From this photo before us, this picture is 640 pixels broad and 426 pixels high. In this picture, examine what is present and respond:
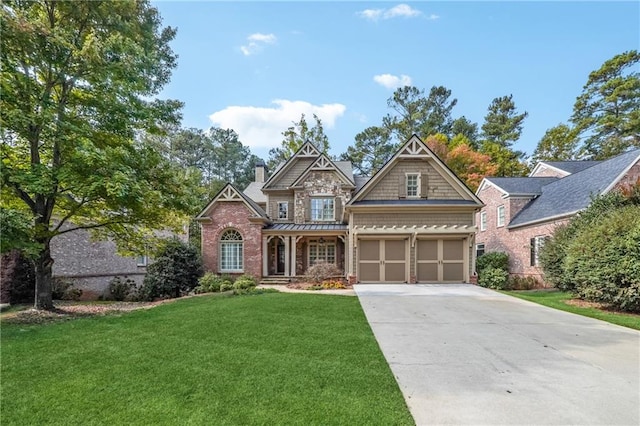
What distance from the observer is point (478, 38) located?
12.6m

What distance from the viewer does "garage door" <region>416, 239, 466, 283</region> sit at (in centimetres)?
1661

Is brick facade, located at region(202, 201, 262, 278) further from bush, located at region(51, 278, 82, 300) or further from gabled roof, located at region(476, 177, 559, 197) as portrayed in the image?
gabled roof, located at region(476, 177, 559, 197)

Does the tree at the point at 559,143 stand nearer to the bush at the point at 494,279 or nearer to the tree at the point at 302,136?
the tree at the point at 302,136

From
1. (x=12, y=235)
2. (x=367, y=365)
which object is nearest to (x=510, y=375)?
(x=367, y=365)


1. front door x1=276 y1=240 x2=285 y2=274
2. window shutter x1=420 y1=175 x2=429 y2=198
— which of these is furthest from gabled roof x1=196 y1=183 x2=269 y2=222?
window shutter x1=420 y1=175 x2=429 y2=198

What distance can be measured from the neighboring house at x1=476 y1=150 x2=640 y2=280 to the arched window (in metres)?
15.6

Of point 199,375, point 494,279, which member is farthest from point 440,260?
point 199,375

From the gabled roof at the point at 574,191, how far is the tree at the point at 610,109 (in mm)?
17806

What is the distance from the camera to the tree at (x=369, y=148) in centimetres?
4194

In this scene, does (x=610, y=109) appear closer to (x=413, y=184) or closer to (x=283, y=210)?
(x=413, y=184)

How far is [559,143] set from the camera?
110ft

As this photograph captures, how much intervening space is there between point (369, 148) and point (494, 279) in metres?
29.3

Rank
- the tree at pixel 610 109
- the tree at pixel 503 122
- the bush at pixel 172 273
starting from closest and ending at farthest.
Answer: the bush at pixel 172 273 → the tree at pixel 610 109 → the tree at pixel 503 122

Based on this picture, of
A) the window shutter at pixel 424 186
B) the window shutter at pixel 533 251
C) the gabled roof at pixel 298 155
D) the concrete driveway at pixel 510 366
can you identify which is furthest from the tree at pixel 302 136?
the concrete driveway at pixel 510 366
